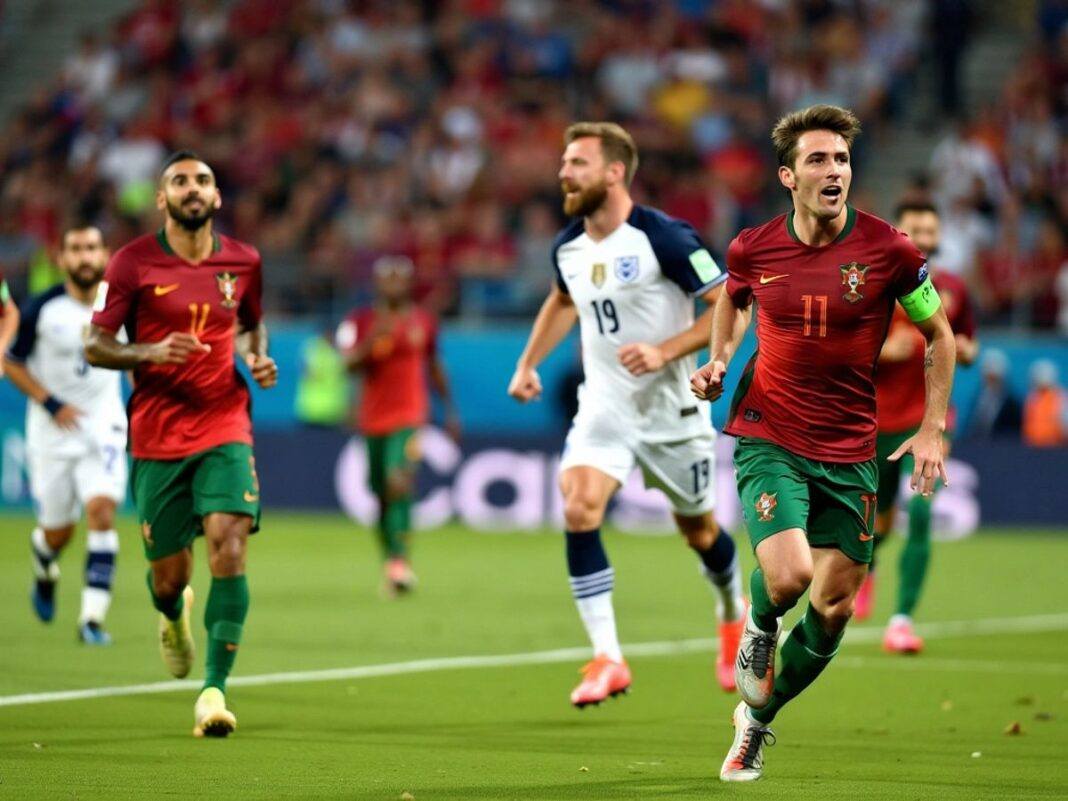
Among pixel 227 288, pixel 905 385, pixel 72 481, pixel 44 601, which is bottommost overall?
pixel 44 601

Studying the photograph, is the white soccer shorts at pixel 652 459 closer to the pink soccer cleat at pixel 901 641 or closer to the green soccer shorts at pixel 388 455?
the pink soccer cleat at pixel 901 641

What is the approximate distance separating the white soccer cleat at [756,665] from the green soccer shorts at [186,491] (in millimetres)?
2485

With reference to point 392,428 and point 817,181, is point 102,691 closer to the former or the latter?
point 817,181

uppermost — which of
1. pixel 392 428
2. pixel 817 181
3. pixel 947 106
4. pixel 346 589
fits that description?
pixel 947 106

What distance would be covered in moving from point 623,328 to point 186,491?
2.25 meters

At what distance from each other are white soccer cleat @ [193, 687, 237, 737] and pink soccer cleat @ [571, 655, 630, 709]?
5.07 feet

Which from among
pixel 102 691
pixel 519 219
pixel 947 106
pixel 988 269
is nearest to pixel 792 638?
pixel 102 691

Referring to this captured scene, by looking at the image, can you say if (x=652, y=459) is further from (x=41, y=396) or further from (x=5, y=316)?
(x=41, y=396)

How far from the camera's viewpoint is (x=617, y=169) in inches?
396

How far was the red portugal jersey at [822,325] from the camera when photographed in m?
7.73

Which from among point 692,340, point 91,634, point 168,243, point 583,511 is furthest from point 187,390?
point 91,634

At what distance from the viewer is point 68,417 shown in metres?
12.7

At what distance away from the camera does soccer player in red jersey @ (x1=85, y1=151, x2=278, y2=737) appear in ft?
29.7

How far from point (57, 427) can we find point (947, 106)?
15.6 meters
